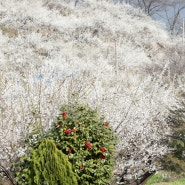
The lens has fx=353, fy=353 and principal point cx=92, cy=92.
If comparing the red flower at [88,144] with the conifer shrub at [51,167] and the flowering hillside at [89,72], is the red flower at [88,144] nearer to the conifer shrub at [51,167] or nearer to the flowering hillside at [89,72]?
the conifer shrub at [51,167]

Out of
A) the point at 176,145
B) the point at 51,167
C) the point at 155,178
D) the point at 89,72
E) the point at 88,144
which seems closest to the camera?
the point at 51,167

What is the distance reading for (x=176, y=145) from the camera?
27.7ft

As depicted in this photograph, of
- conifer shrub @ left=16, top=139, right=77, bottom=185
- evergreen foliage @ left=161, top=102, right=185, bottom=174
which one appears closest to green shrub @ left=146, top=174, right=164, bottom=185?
evergreen foliage @ left=161, top=102, right=185, bottom=174

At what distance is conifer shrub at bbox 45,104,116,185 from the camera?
17.0ft

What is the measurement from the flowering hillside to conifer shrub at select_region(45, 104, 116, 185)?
756mm

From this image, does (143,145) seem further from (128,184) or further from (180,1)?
(180,1)

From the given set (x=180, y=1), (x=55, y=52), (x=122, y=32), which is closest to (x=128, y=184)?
(x=55, y=52)

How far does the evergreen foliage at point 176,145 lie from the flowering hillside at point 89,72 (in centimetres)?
22

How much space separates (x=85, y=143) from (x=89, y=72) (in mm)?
8863

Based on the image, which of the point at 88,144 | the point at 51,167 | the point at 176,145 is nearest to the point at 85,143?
the point at 88,144

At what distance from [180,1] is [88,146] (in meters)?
37.9

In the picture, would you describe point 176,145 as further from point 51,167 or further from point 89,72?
point 89,72

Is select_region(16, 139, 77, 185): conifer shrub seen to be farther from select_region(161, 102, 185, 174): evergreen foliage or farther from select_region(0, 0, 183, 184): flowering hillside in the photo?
select_region(161, 102, 185, 174): evergreen foliage

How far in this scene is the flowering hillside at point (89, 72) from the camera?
7332mm
